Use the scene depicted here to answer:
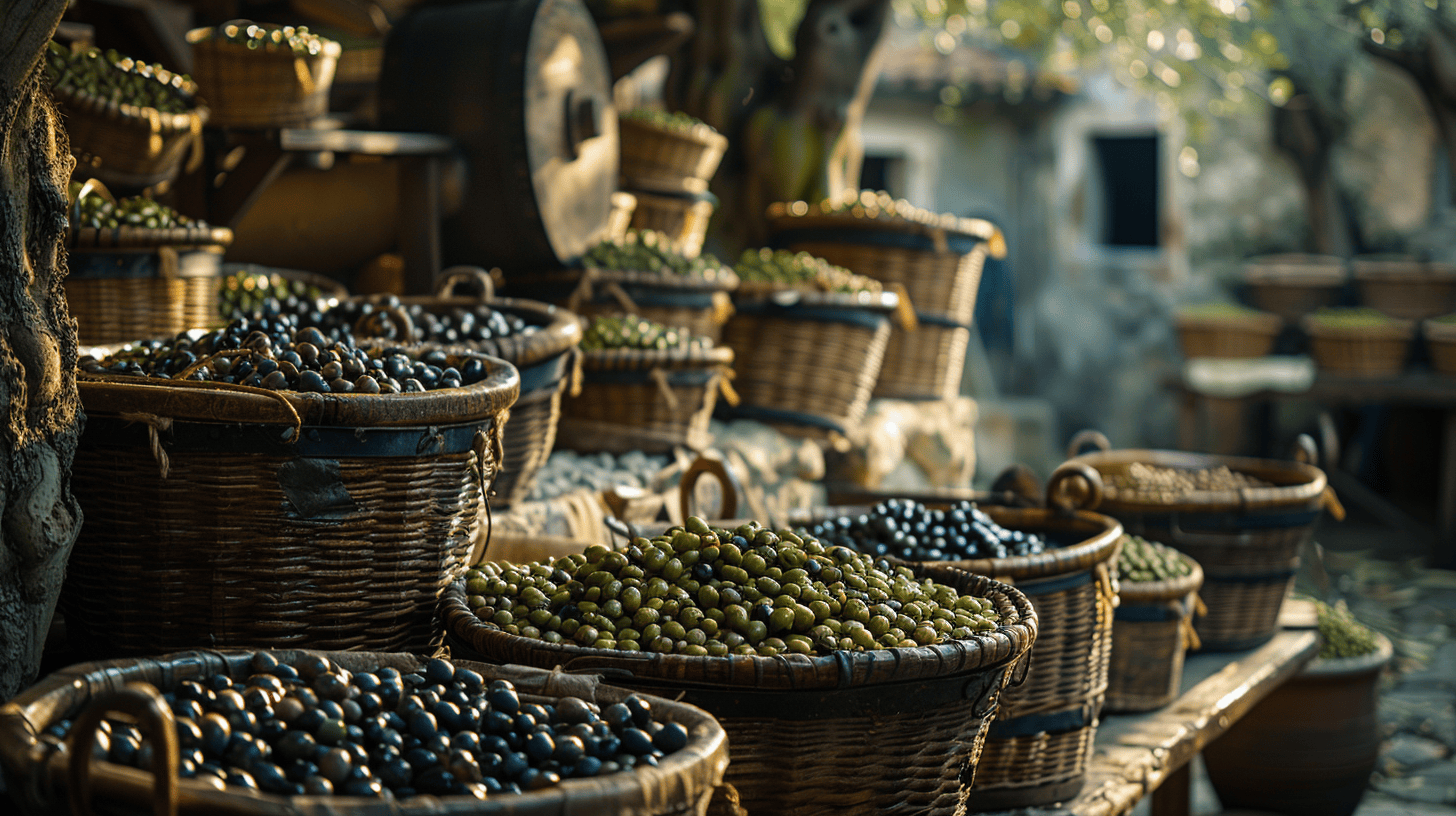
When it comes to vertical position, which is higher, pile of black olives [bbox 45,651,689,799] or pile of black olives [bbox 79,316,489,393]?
pile of black olives [bbox 79,316,489,393]

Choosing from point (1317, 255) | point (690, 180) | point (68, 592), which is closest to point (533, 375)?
point (68, 592)

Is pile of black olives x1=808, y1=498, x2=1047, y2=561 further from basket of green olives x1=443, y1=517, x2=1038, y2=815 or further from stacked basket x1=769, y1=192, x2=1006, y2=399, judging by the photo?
stacked basket x1=769, y1=192, x2=1006, y2=399

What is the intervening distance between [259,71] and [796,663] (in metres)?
2.99

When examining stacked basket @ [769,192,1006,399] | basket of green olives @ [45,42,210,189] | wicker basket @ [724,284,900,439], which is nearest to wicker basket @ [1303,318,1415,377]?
stacked basket @ [769,192,1006,399]

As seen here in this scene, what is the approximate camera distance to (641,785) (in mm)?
1467

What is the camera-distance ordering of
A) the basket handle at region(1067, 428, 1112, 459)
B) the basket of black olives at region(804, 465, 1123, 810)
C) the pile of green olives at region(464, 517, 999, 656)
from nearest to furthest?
the pile of green olives at region(464, 517, 999, 656)
the basket of black olives at region(804, 465, 1123, 810)
the basket handle at region(1067, 428, 1112, 459)

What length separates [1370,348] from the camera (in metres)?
10.1

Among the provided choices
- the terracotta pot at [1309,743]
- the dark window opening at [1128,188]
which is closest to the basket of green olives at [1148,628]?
the terracotta pot at [1309,743]

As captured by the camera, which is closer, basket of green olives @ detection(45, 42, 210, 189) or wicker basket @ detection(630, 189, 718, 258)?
basket of green olives @ detection(45, 42, 210, 189)

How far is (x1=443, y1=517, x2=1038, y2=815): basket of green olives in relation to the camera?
1.91 meters

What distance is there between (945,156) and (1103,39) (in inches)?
234

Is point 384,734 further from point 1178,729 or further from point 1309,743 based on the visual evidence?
point 1309,743

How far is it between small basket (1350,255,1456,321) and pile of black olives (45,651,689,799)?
1051 cm

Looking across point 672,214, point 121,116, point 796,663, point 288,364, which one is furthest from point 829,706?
point 672,214
